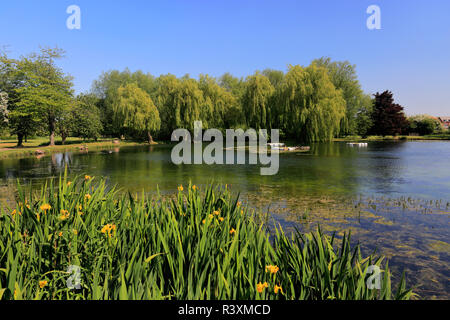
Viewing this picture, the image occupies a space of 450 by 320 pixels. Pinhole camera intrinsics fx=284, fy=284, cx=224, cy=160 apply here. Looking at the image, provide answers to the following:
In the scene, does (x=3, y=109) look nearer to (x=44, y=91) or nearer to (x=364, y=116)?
(x=44, y=91)

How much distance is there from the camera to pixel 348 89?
51.8 m

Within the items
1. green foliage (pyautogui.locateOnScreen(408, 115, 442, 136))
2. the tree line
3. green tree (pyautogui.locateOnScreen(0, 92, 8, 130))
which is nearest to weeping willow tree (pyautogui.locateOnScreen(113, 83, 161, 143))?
the tree line

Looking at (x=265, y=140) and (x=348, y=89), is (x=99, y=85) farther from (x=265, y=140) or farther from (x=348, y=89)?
(x=348, y=89)

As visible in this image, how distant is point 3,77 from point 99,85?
20.4 metres

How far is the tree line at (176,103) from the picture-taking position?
3112cm

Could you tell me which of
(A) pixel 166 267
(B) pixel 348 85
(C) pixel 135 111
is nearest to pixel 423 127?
(B) pixel 348 85

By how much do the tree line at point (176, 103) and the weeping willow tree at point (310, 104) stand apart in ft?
0.34

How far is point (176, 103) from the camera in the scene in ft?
134

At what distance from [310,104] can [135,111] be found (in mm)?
23586

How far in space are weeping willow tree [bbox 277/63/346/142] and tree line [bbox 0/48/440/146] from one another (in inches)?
4.0

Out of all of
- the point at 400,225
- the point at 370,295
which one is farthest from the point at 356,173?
the point at 370,295

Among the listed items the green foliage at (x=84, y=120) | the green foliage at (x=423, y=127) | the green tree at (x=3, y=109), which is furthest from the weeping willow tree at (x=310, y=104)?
the green foliage at (x=423, y=127)

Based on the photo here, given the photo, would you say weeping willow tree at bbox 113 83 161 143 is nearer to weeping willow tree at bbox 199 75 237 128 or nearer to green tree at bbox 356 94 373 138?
weeping willow tree at bbox 199 75 237 128
